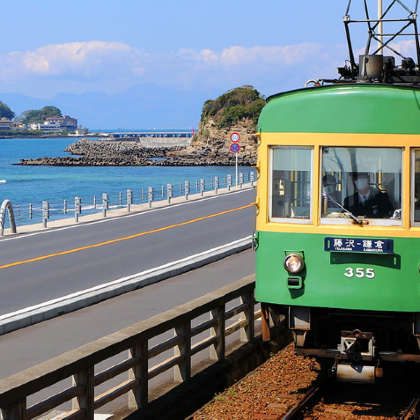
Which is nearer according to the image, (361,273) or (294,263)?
(361,273)

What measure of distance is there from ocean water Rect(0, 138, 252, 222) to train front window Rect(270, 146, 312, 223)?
212 feet

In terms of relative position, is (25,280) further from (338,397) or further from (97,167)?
(97,167)

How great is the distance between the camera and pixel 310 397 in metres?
9.55

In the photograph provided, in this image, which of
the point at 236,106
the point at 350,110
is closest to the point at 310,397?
the point at 350,110

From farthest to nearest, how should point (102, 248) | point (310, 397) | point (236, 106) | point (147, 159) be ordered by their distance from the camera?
point (147, 159), point (236, 106), point (102, 248), point (310, 397)

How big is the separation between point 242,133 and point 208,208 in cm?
10632

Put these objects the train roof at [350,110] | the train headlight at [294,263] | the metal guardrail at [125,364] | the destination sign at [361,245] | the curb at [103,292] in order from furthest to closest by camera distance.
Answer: the curb at [103,292] < the train headlight at [294,263] < the train roof at [350,110] < the destination sign at [361,245] < the metal guardrail at [125,364]

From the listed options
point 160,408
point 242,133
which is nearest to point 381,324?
point 160,408

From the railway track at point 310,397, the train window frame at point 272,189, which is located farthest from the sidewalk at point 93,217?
the train window frame at point 272,189

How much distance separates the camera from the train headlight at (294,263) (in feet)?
30.1

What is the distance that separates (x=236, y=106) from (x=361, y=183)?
5273 inches

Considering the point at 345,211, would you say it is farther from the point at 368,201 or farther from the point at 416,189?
the point at 416,189

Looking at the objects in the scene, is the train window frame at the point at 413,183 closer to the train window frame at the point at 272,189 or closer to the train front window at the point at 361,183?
the train front window at the point at 361,183

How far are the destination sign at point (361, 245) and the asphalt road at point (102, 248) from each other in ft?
26.9
